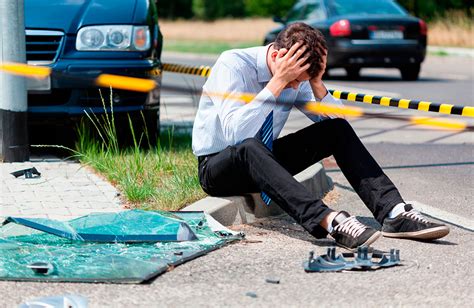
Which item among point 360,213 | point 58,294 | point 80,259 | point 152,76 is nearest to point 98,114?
point 152,76

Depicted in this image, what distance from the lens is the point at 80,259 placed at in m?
5.18

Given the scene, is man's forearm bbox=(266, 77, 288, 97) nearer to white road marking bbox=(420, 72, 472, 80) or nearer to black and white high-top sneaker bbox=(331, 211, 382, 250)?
black and white high-top sneaker bbox=(331, 211, 382, 250)

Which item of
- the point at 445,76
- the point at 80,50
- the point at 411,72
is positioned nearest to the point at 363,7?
the point at 411,72

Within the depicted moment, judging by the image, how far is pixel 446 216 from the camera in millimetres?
6547

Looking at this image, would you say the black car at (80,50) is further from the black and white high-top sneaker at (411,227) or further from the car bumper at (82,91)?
the black and white high-top sneaker at (411,227)

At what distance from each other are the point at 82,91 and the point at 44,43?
1.49ft

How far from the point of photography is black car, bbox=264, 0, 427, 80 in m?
17.3

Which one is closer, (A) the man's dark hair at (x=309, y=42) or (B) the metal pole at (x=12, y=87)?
(A) the man's dark hair at (x=309, y=42)

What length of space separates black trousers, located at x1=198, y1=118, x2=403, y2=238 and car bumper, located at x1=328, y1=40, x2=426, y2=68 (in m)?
11.1

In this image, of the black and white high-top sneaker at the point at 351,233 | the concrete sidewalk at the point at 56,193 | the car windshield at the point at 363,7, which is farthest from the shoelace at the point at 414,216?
the car windshield at the point at 363,7

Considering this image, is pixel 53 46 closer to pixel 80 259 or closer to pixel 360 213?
pixel 360 213

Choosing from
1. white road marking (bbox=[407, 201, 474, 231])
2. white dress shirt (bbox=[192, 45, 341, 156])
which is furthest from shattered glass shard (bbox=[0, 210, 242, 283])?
white road marking (bbox=[407, 201, 474, 231])

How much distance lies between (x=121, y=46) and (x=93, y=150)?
3.28 ft

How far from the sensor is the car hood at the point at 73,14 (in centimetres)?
829
